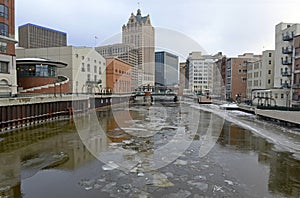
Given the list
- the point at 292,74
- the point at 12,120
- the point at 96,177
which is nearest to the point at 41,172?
the point at 96,177

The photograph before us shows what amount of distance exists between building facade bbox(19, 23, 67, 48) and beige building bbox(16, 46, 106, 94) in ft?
158

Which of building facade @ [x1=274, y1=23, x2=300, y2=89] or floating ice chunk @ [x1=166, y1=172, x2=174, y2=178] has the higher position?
building facade @ [x1=274, y1=23, x2=300, y2=89]

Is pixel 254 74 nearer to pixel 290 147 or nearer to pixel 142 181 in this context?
pixel 290 147

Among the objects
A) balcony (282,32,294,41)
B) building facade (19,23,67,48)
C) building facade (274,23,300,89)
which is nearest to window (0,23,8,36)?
building facade (274,23,300,89)

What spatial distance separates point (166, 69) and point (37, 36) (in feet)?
196

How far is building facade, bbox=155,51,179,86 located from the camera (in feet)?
354

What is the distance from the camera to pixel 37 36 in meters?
99.4

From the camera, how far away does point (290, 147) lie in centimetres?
1543

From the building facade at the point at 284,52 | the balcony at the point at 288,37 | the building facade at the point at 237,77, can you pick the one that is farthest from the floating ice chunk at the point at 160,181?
the building facade at the point at 237,77

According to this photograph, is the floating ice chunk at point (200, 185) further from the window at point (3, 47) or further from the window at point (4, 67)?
the window at point (3, 47)

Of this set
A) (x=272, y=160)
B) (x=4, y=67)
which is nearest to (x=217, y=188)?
(x=272, y=160)

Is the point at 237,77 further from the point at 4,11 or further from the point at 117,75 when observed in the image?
the point at 4,11

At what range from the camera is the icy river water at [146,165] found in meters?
8.35

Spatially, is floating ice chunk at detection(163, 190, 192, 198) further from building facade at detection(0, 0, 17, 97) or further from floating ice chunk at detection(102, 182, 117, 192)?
building facade at detection(0, 0, 17, 97)
